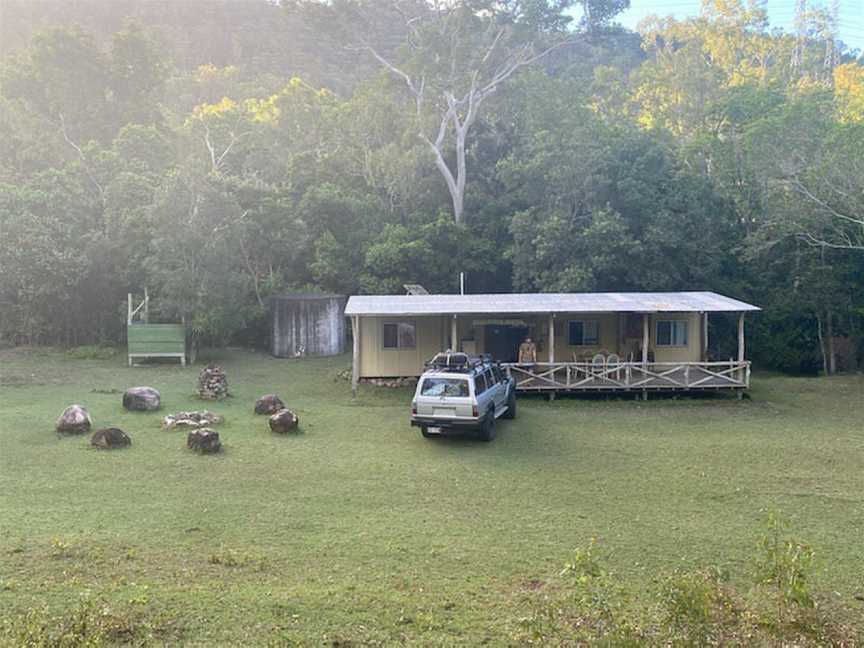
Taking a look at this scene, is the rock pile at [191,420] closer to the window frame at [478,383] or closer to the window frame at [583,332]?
the window frame at [478,383]

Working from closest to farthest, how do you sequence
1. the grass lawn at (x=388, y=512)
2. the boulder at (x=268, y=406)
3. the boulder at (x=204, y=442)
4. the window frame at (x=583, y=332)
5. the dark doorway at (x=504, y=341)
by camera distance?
the grass lawn at (x=388, y=512), the boulder at (x=204, y=442), the boulder at (x=268, y=406), the window frame at (x=583, y=332), the dark doorway at (x=504, y=341)

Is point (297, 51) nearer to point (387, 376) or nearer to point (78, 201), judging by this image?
point (78, 201)

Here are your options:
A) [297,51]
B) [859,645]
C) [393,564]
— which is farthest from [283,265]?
[297,51]

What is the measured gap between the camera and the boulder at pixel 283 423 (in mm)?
14258

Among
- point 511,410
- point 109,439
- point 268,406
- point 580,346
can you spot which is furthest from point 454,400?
point 580,346

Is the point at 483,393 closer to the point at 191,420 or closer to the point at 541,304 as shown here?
the point at 191,420

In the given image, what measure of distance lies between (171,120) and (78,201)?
17.9 metres

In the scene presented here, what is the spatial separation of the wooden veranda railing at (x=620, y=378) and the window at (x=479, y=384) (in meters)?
4.10

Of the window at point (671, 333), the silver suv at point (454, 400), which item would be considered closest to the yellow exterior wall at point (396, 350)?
the silver suv at point (454, 400)

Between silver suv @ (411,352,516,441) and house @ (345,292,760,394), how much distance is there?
4642mm

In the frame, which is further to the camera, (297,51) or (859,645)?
(297,51)

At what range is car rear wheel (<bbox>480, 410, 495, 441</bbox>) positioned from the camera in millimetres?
13652

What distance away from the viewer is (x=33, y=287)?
25.6m

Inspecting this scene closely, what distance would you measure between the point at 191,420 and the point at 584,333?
12.0m
